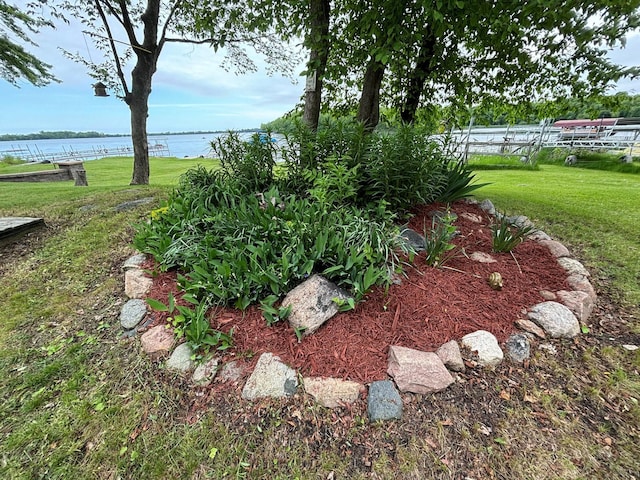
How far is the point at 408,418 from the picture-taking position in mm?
1198

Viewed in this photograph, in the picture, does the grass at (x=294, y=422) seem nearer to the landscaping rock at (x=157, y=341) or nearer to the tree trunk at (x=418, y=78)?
the landscaping rock at (x=157, y=341)

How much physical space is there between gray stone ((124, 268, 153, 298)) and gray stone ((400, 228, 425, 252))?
188 centimetres

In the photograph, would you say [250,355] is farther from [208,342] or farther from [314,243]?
[314,243]

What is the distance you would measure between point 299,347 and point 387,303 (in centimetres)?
58

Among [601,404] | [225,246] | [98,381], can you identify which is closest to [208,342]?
[98,381]

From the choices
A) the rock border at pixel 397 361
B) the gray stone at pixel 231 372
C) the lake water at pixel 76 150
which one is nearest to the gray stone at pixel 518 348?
the rock border at pixel 397 361

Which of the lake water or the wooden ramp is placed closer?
the wooden ramp

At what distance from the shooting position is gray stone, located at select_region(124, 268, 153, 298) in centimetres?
190

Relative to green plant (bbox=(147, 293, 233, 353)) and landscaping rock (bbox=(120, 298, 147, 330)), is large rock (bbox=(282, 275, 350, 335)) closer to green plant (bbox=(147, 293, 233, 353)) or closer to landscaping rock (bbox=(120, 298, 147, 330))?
green plant (bbox=(147, 293, 233, 353))

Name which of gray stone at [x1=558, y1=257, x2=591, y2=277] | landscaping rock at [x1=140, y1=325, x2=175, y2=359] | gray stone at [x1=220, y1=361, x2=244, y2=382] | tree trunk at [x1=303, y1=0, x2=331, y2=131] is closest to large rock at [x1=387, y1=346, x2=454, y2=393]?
gray stone at [x1=220, y1=361, x2=244, y2=382]

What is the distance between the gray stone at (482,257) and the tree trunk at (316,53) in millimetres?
2091

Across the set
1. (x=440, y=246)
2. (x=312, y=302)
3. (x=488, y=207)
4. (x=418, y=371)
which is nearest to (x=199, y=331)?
(x=312, y=302)

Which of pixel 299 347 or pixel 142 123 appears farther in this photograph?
pixel 142 123

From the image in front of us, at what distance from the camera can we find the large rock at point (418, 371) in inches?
50.4
